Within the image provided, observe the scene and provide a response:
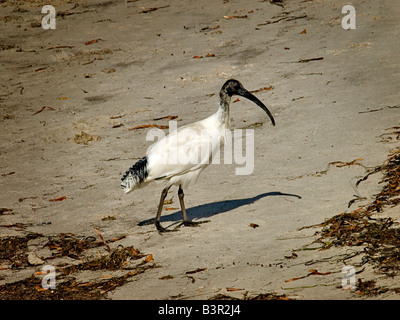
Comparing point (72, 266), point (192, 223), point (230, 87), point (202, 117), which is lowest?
point (72, 266)

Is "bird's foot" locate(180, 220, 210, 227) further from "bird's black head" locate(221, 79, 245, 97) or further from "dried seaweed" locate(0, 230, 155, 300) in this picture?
"bird's black head" locate(221, 79, 245, 97)

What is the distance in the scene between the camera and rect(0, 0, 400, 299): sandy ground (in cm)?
616

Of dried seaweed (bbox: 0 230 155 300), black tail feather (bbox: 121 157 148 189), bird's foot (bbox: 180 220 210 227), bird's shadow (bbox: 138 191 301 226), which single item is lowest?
dried seaweed (bbox: 0 230 155 300)

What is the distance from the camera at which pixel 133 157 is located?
9.33m

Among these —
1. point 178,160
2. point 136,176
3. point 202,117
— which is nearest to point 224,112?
point 178,160

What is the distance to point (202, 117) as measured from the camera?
1021 centimetres

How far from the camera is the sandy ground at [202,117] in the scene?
242 inches

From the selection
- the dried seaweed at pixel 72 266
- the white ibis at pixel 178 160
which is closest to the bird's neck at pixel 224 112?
the white ibis at pixel 178 160

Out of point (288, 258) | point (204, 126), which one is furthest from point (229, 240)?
point (204, 126)

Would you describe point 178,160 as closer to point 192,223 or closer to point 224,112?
point 192,223

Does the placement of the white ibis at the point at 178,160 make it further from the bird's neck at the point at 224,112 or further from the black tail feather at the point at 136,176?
the bird's neck at the point at 224,112

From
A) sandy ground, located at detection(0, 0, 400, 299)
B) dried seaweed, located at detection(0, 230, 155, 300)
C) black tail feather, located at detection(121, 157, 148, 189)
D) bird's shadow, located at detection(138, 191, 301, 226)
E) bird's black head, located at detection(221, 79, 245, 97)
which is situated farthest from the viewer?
bird's black head, located at detection(221, 79, 245, 97)

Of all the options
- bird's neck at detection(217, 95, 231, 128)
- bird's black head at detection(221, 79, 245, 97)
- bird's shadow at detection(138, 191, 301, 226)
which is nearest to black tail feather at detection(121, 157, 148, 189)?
bird's shadow at detection(138, 191, 301, 226)

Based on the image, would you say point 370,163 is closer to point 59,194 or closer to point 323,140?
point 323,140
